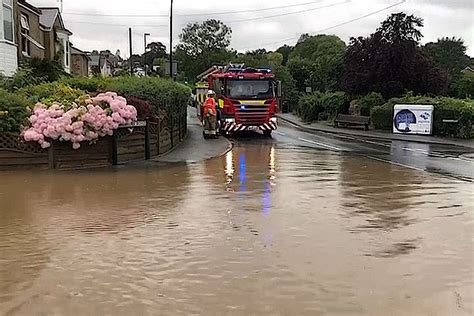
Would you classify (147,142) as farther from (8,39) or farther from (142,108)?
(8,39)

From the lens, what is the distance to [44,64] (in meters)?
28.0

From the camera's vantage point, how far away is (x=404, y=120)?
99.8 ft

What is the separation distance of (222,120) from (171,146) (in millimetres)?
6483

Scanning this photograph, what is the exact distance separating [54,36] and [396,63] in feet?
74.4

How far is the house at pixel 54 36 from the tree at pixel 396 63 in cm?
1907

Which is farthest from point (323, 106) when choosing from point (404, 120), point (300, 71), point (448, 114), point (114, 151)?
point (114, 151)

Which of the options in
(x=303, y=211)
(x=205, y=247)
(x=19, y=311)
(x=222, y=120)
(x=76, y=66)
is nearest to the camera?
(x=19, y=311)

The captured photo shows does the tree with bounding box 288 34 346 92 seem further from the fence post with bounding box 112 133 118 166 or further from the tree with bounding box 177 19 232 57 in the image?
the fence post with bounding box 112 133 118 166

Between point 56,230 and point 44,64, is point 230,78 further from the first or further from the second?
point 56,230

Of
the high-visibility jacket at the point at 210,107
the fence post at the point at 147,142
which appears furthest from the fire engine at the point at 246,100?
the fence post at the point at 147,142

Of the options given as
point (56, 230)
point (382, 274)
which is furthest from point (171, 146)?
point (382, 274)

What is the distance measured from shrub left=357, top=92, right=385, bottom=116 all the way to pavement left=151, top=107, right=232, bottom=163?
44.3 feet

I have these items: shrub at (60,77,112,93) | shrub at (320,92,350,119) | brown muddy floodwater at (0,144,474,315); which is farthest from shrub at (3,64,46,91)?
shrub at (320,92,350,119)

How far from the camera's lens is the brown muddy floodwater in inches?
205
